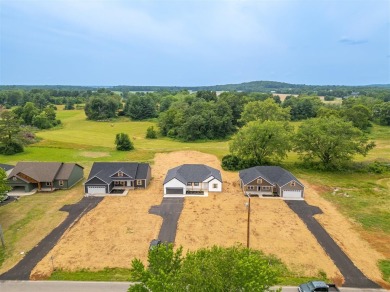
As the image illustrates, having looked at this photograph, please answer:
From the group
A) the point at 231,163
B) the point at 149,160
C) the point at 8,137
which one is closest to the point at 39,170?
the point at 149,160

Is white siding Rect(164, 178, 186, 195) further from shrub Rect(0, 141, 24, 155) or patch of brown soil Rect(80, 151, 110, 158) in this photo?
shrub Rect(0, 141, 24, 155)

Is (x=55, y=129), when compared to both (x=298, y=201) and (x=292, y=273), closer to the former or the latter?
(x=298, y=201)

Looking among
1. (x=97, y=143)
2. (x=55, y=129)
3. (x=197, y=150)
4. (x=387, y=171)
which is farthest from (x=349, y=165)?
(x=55, y=129)

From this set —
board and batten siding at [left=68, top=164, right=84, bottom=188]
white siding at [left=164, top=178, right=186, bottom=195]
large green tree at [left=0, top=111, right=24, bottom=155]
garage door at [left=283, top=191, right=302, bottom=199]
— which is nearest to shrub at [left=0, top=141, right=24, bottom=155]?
large green tree at [left=0, top=111, right=24, bottom=155]

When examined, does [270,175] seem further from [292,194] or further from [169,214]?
[169,214]

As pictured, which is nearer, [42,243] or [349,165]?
[42,243]
